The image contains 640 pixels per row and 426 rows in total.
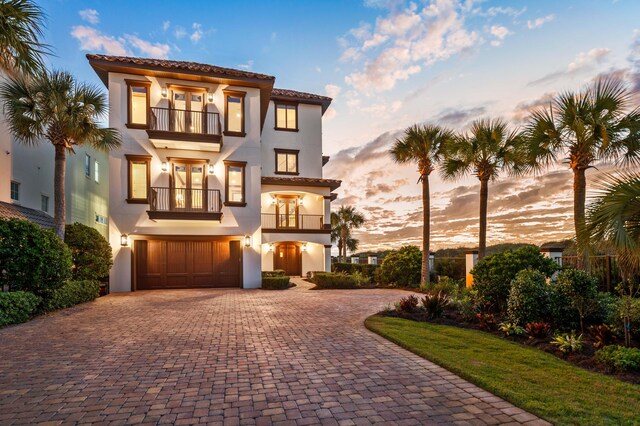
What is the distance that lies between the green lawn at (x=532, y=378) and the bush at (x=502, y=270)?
2.30 metres

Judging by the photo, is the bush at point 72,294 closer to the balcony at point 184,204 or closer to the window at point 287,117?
the balcony at point 184,204

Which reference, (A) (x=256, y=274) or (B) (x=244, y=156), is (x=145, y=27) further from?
(A) (x=256, y=274)

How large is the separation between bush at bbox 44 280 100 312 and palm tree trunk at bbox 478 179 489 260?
1507 cm

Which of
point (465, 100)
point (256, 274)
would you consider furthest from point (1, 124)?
point (465, 100)

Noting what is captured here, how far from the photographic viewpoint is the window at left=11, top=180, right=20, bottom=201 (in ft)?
43.0

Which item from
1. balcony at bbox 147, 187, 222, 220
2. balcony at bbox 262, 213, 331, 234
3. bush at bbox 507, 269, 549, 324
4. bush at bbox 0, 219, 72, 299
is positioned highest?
balcony at bbox 147, 187, 222, 220

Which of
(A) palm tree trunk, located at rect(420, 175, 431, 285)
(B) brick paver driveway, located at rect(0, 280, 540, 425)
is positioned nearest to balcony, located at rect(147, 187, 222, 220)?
(B) brick paver driveway, located at rect(0, 280, 540, 425)

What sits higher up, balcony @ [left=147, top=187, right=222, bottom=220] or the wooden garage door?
balcony @ [left=147, top=187, right=222, bottom=220]

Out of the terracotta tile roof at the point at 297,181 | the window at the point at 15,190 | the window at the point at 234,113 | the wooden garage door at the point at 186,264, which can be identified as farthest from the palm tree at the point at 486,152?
the window at the point at 15,190

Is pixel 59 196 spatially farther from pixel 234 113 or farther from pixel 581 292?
pixel 581 292

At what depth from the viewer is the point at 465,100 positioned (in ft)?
45.3

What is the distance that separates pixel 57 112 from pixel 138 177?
480 cm

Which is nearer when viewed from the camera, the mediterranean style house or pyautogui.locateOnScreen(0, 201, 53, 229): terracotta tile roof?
pyautogui.locateOnScreen(0, 201, 53, 229): terracotta tile roof

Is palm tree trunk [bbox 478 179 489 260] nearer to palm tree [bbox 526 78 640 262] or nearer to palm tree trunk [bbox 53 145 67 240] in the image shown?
palm tree [bbox 526 78 640 262]
